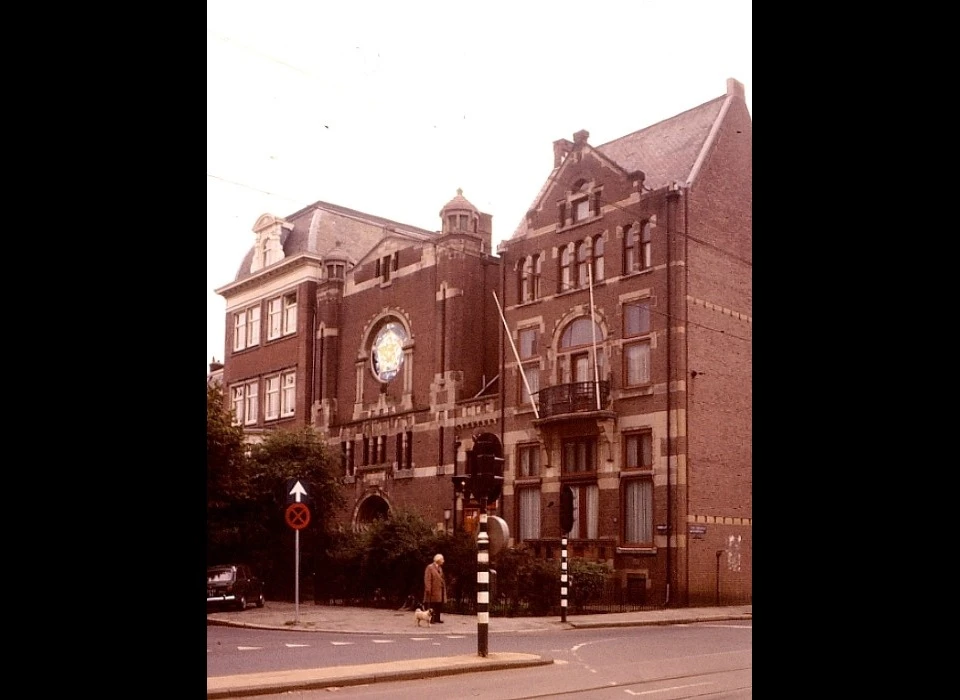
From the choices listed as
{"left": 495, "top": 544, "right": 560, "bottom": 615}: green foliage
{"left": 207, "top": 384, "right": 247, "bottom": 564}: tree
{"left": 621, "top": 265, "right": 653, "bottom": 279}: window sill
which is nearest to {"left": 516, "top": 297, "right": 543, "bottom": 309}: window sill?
{"left": 621, "top": 265, "right": 653, "bottom": 279}: window sill

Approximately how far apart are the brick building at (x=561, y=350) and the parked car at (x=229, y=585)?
8273 millimetres

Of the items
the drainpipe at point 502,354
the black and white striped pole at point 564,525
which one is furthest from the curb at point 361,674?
the drainpipe at point 502,354

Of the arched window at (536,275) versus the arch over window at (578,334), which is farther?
the arched window at (536,275)

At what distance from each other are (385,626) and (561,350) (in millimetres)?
12553

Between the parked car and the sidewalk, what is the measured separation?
248mm

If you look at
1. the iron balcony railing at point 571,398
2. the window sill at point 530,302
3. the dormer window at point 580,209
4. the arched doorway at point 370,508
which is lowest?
the arched doorway at point 370,508

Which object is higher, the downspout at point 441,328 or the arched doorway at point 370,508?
the downspout at point 441,328

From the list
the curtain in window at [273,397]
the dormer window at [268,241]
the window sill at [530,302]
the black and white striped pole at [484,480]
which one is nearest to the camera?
the black and white striped pole at [484,480]

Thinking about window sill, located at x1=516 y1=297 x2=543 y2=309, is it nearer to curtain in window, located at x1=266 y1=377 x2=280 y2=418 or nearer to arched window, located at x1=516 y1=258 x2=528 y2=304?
arched window, located at x1=516 y1=258 x2=528 y2=304

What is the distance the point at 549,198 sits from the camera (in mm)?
30859

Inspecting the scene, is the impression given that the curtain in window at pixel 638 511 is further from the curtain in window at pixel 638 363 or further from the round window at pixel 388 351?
the round window at pixel 388 351

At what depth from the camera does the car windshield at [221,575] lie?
21.5 meters
